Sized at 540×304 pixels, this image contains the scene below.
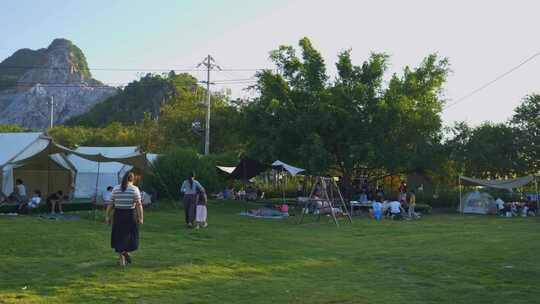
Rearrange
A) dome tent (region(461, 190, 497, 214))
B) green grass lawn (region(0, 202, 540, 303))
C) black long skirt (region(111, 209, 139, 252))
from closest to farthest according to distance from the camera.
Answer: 1. green grass lawn (region(0, 202, 540, 303))
2. black long skirt (region(111, 209, 139, 252))
3. dome tent (region(461, 190, 497, 214))

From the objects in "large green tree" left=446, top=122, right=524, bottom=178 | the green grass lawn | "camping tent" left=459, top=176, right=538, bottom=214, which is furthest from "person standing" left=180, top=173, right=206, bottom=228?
"large green tree" left=446, top=122, right=524, bottom=178

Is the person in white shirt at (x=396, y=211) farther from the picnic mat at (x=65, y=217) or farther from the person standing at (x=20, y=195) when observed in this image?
the person standing at (x=20, y=195)

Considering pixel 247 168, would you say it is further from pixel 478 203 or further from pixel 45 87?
pixel 45 87

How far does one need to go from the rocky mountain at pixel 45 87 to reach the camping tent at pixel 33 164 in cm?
9948

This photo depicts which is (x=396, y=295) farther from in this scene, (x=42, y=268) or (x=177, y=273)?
(x=42, y=268)

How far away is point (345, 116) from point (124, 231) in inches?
→ 799

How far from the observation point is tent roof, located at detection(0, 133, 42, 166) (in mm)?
24078

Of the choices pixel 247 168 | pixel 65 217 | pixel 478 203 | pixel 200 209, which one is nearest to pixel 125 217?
pixel 200 209

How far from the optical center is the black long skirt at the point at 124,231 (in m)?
9.60

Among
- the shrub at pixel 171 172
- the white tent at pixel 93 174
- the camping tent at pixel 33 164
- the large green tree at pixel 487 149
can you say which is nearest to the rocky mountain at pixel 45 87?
the white tent at pixel 93 174

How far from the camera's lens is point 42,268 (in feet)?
30.8

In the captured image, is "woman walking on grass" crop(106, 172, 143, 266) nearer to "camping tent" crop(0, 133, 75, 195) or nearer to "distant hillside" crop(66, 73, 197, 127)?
"camping tent" crop(0, 133, 75, 195)

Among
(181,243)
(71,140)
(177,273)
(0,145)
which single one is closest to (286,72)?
(0,145)

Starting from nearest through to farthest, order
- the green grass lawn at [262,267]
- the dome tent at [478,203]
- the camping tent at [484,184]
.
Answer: the green grass lawn at [262,267], the camping tent at [484,184], the dome tent at [478,203]
